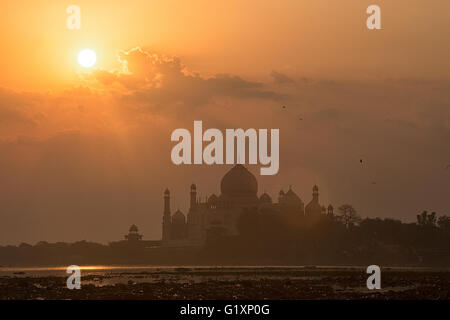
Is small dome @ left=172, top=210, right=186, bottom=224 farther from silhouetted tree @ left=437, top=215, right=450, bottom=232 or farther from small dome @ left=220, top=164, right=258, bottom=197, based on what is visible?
silhouetted tree @ left=437, top=215, right=450, bottom=232

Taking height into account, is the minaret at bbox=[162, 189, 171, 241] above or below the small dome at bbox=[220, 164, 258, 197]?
below

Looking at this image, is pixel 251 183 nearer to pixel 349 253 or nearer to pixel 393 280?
pixel 349 253

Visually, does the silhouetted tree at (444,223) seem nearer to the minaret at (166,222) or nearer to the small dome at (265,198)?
the small dome at (265,198)

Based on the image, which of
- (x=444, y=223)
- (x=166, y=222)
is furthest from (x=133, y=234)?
(x=444, y=223)

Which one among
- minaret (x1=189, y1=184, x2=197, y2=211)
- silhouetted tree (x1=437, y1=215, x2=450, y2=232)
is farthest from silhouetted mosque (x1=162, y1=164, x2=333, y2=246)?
silhouetted tree (x1=437, y1=215, x2=450, y2=232)

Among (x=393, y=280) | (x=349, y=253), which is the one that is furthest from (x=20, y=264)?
(x=393, y=280)

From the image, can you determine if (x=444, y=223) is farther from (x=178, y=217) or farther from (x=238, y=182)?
(x=178, y=217)
